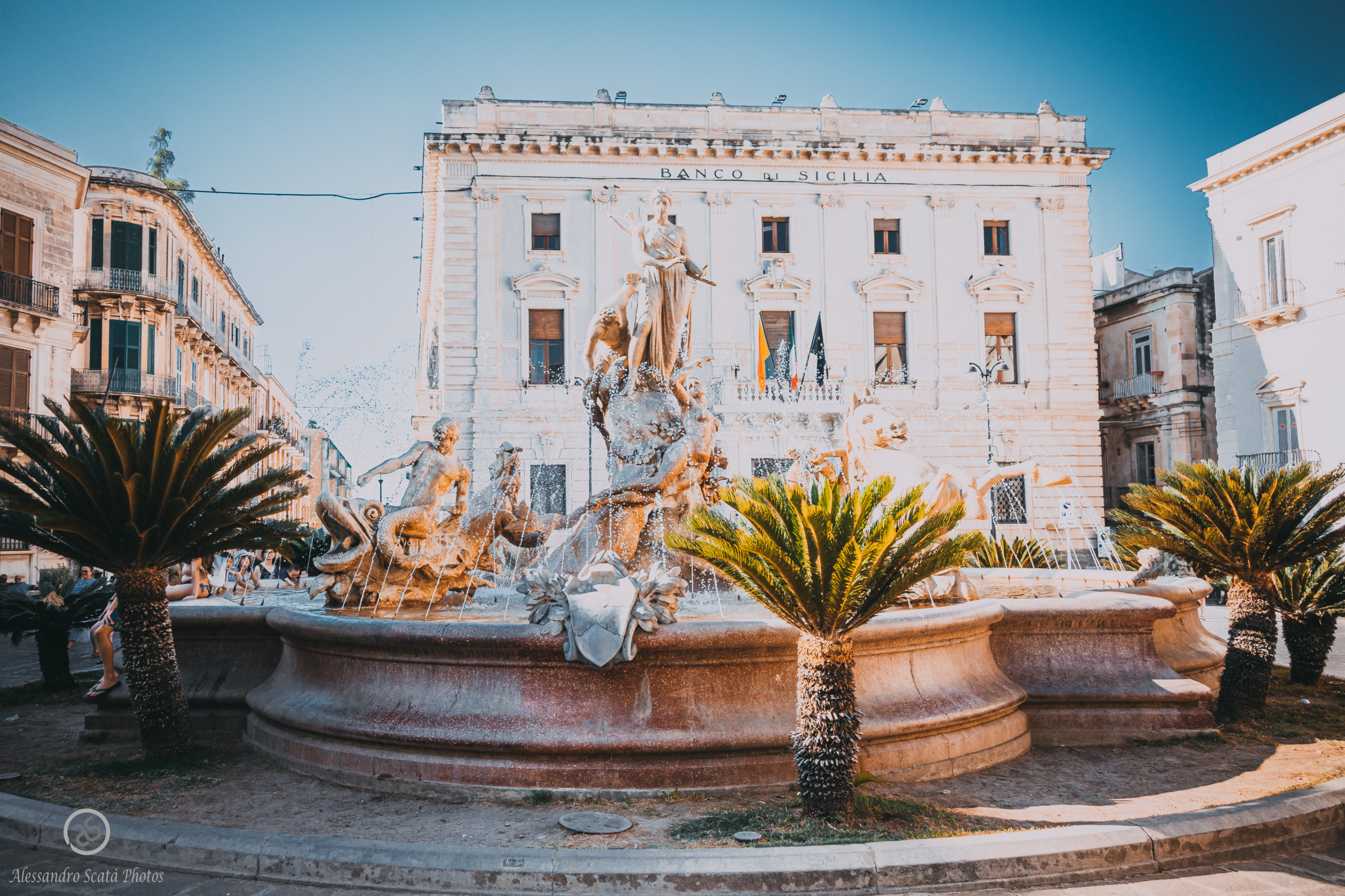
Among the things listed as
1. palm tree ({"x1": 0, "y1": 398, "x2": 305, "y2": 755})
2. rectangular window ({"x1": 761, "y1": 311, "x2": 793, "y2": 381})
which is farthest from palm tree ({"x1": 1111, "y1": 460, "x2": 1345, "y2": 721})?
rectangular window ({"x1": 761, "y1": 311, "x2": 793, "y2": 381})

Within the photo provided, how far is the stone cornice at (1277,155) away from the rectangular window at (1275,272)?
2.04 metres

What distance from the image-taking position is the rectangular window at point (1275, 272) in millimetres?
25359

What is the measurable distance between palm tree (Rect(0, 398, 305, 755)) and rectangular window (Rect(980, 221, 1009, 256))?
27224 mm

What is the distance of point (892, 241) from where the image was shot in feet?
A: 94.9

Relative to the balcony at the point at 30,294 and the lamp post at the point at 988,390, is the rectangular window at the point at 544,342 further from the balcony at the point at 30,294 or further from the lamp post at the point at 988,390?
the lamp post at the point at 988,390

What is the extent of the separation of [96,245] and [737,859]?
31.1 meters

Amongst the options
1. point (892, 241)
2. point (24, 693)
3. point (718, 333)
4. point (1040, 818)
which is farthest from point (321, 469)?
point (1040, 818)

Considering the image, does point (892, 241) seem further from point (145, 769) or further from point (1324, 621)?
point (145, 769)

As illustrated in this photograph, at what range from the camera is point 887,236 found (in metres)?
28.9

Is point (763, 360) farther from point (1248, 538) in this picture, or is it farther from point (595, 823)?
point (595, 823)

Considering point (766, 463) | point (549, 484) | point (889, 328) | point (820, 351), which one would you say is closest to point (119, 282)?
point (549, 484)

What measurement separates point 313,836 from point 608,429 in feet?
17.6

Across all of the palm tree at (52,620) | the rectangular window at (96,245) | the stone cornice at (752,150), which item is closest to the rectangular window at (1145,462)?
the stone cornice at (752,150)

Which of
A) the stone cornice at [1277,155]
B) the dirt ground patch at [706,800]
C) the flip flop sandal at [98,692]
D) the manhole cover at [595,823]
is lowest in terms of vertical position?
the dirt ground patch at [706,800]
